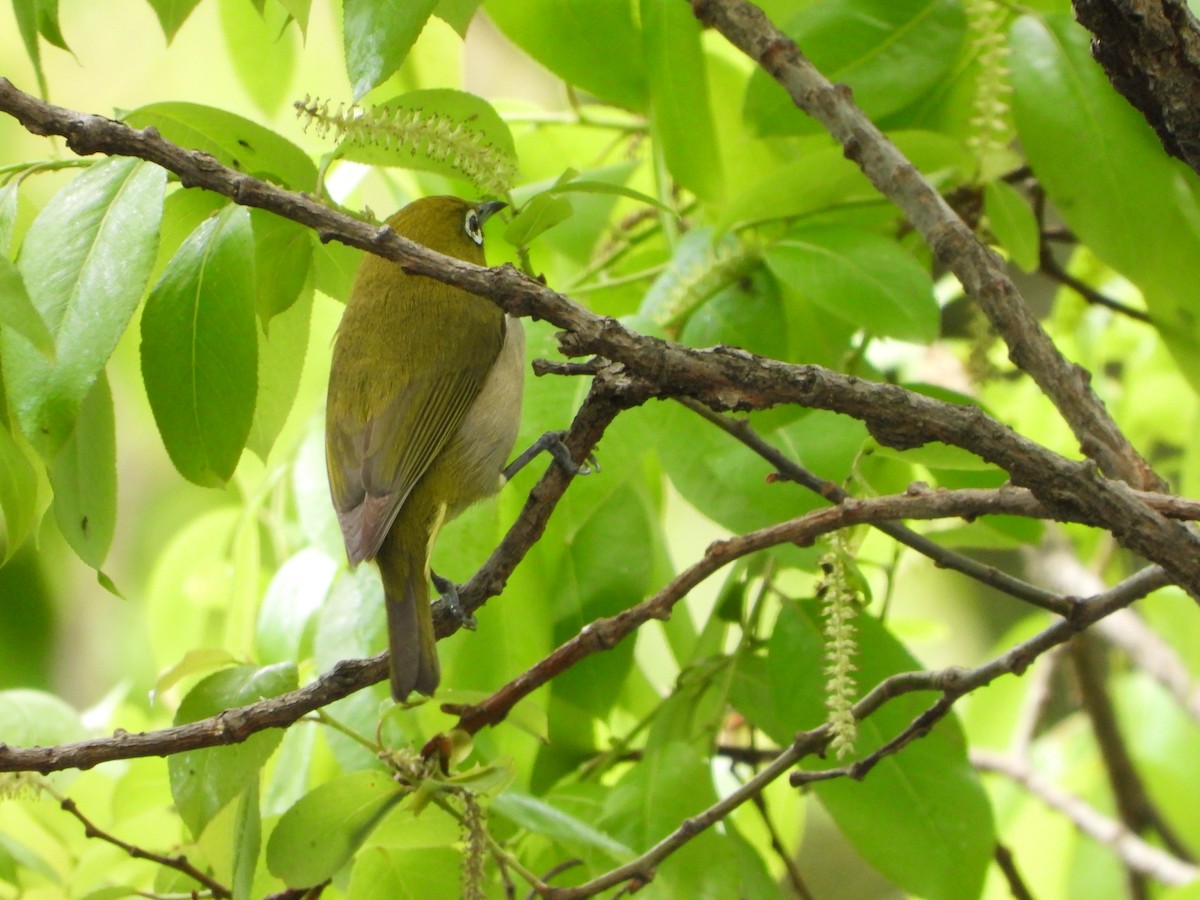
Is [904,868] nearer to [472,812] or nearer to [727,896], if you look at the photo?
[727,896]

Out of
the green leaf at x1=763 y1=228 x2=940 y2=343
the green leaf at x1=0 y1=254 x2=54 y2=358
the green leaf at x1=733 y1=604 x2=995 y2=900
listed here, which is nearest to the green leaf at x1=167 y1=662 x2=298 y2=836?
the green leaf at x1=0 y1=254 x2=54 y2=358

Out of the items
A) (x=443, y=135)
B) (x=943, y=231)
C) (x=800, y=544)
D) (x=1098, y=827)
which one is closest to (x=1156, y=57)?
(x=943, y=231)

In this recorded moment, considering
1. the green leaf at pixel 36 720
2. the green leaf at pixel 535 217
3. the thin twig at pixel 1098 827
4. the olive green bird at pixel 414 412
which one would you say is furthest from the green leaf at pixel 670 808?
the thin twig at pixel 1098 827

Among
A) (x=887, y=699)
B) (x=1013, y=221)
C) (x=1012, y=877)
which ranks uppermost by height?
(x=1013, y=221)

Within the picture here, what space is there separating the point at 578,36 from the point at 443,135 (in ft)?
1.36

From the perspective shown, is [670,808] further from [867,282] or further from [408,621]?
[867,282]

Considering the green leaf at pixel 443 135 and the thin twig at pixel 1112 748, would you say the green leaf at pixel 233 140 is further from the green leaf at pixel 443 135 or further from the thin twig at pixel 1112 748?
the thin twig at pixel 1112 748

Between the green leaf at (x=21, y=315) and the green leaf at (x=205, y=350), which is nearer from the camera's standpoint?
the green leaf at (x=21, y=315)

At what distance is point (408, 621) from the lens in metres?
1.22

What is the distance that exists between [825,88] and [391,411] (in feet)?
2.14

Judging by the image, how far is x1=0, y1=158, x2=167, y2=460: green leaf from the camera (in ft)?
3.01

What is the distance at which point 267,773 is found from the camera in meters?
1.61

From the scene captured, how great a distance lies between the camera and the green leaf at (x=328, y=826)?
1.04 metres

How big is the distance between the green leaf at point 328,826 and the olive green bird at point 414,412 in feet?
0.84
